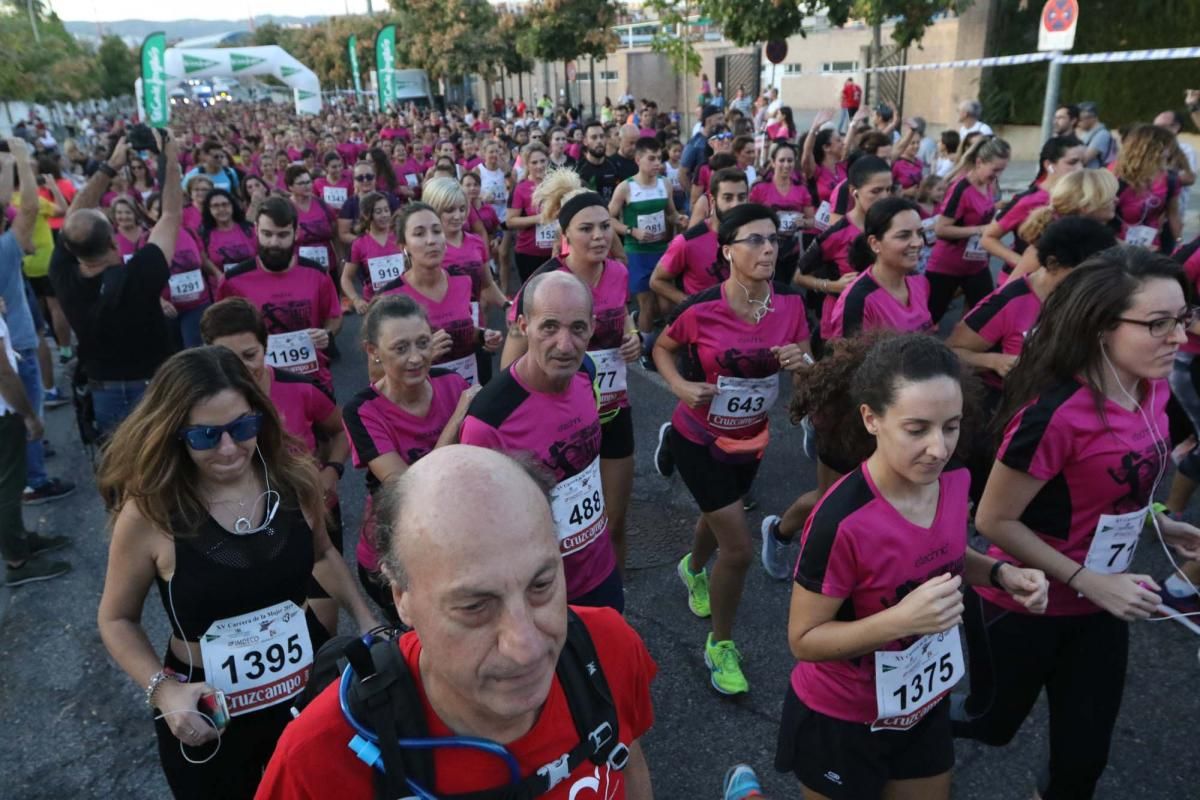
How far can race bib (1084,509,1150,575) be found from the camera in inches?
102

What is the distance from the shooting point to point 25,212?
6.33 metres

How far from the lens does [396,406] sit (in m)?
3.46

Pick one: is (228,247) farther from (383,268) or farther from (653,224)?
(653,224)

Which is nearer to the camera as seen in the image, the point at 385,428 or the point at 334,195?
the point at 385,428

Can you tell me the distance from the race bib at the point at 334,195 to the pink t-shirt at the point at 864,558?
386 inches

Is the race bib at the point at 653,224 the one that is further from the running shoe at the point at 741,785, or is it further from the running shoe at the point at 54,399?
the running shoe at the point at 741,785

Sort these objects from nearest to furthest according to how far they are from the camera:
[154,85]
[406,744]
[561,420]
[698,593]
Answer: [406,744] < [561,420] < [698,593] < [154,85]

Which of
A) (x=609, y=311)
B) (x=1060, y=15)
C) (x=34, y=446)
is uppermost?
(x=1060, y=15)

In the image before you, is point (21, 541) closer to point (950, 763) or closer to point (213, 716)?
point (213, 716)

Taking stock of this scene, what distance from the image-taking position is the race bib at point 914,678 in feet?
7.38

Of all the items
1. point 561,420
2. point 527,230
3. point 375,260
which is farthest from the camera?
point 527,230

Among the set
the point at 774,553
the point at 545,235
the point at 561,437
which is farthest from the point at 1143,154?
the point at 561,437

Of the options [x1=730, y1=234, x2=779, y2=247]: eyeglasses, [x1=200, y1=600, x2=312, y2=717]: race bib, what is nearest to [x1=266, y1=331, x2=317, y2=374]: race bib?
[x1=730, y1=234, x2=779, y2=247]: eyeglasses

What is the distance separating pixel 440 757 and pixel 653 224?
6.90 metres
